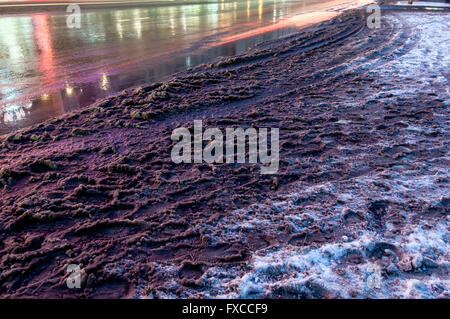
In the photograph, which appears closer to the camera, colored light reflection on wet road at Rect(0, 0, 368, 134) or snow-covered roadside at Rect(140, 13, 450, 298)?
snow-covered roadside at Rect(140, 13, 450, 298)

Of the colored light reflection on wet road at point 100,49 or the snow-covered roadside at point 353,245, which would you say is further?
the colored light reflection on wet road at point 100,49

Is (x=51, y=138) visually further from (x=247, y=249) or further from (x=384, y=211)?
(x=384, y=211)

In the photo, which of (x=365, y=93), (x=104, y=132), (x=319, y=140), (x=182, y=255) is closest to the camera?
(x=182, y=255)

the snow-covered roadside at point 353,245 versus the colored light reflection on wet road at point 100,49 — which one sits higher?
the colored light reflection on wet road at point 100,49

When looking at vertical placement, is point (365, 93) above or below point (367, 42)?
below

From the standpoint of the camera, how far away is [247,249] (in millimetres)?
3002

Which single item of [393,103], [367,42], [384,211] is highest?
[367,42]

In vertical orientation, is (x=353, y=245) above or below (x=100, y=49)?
below

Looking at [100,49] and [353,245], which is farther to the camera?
[100,49]

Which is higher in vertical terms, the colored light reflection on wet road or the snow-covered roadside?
the colored light reflection on wet road
